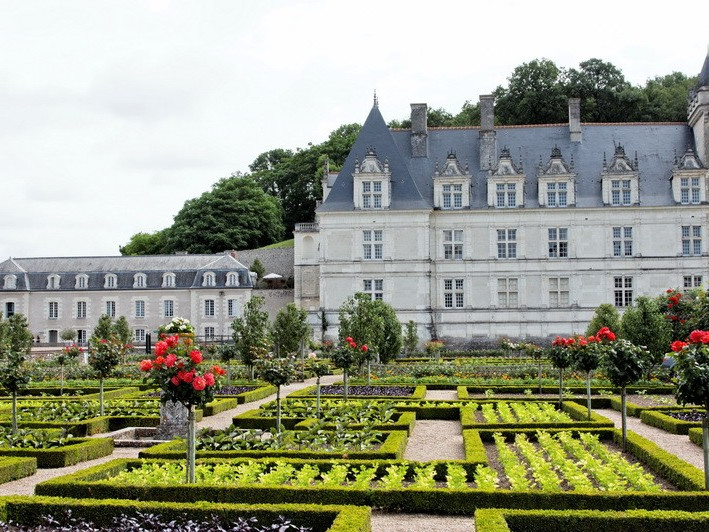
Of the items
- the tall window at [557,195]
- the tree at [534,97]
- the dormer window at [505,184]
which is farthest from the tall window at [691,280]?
the tree at [534,97]

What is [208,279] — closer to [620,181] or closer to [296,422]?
[620,181]

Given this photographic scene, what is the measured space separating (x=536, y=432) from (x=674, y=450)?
235 cm

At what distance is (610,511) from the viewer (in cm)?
844

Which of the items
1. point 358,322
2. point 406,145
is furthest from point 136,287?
point 358,322

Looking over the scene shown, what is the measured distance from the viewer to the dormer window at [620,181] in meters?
41.2

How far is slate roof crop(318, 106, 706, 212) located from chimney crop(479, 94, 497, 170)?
340 millimetres

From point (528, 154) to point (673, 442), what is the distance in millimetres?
30908

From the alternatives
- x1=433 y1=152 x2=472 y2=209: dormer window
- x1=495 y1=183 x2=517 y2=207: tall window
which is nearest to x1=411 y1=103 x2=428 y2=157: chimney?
x1=433 y1=152 x2=472 y2=209: dormer window

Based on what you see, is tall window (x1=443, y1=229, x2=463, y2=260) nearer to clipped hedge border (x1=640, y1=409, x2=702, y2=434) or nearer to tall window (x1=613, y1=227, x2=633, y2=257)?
tall window (x1=613, y1=227, x2=633, y2=257)

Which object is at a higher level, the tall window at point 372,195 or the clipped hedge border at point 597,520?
the tall window at point 372,195

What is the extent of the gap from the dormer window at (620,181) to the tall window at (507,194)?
4639 millimetres

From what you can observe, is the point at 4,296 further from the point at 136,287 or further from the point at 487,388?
the point at 487,388

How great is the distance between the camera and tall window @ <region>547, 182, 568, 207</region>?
41.7 m

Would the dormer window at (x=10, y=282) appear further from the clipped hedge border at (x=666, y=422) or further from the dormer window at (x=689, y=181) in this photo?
the clipped hedge border at (x=666, y=422)
